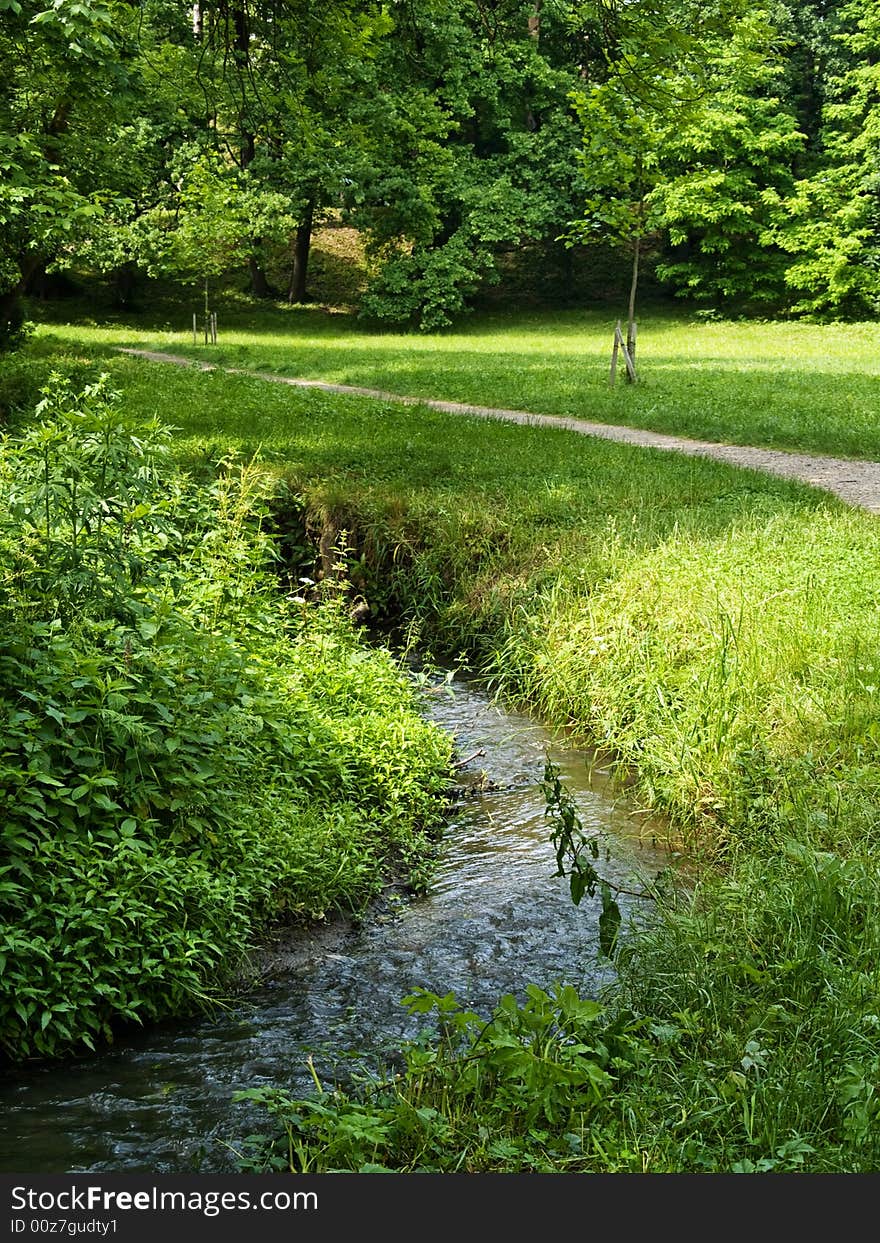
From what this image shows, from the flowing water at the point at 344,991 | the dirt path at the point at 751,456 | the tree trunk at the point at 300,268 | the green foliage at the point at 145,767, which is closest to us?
the flowing water at the point at 344,991

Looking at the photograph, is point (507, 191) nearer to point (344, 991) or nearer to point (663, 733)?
point (663, 733)

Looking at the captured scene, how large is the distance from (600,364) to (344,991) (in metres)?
19.8

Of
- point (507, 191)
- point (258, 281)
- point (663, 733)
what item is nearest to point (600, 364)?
point (507, 191)

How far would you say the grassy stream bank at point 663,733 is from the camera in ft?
10.5

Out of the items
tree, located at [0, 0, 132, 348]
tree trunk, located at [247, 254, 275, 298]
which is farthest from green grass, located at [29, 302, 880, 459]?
tree, located at [0, 0, 132, 348]

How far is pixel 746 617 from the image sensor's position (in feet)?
23.4

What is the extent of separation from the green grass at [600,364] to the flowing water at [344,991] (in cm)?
923

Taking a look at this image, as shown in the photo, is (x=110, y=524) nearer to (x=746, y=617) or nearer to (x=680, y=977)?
(x=680, y=977)

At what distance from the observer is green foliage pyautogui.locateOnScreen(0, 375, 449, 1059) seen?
4.36 metres

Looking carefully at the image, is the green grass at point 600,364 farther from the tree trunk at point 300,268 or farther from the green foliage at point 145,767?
the green foliage at point 145,767

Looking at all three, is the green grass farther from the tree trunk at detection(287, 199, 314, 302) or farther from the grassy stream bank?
the grassy stream bank

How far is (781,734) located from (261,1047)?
314 cm

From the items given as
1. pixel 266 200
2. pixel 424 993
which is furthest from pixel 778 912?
pixel 266 200

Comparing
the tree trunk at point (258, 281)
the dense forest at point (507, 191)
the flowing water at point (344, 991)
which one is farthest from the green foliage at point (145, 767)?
the tree trunk at point (258, 281)
